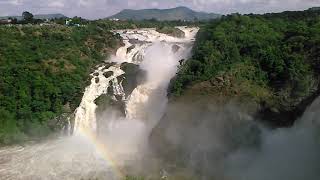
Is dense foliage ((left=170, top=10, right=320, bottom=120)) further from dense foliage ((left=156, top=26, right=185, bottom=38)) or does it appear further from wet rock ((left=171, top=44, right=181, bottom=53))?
dense foliage ((left=156, top=26, right=185, bottom=38))

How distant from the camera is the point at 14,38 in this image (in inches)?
2340

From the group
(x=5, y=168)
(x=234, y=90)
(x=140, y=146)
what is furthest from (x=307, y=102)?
(x=5, y=168)

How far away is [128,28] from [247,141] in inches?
2273

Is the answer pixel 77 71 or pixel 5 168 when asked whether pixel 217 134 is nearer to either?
pixel 5 168

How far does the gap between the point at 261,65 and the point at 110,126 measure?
14.5m

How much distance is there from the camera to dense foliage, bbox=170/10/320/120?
3750 cm

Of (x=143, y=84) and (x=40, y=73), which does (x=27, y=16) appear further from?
(x=143, y=84)

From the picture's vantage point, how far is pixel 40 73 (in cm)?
5078

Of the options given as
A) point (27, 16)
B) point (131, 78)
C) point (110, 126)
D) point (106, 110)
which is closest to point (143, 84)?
point (131, 78)

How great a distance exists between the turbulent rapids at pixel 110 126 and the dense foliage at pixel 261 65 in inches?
169

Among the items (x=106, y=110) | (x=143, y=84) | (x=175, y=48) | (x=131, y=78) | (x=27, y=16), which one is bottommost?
(x=106, y=110)

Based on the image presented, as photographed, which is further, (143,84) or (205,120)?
(143,84)

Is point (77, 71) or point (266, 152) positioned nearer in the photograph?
point (266, 152)

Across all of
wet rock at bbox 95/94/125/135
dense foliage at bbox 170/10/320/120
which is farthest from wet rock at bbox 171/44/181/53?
wet rock at bbox 95/94/125/135
